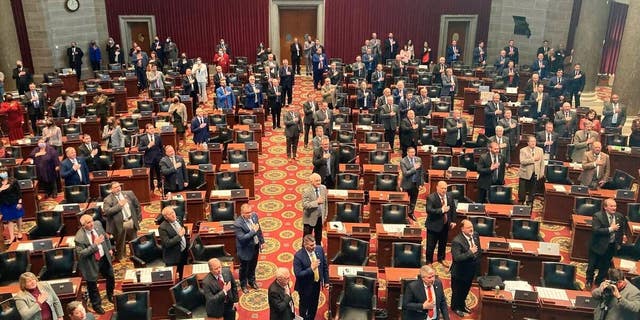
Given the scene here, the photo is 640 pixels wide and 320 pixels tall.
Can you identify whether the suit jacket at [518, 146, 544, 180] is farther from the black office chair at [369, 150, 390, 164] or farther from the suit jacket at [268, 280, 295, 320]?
the suit jacket at [268, 280, 295, 320]

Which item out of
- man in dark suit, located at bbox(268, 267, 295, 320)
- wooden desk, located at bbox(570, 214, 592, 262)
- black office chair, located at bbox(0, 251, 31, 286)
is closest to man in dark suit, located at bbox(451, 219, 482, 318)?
man in dark suit, located at bbox(268, 267, 295, 320)

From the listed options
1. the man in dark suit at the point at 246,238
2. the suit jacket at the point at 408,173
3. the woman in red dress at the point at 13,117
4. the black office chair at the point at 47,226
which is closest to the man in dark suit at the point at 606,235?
the suit jacket at the point at 408,173

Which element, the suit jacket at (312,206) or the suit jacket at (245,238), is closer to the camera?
the suit jacket at (245,238)

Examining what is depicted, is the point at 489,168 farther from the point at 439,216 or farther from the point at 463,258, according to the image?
the point at 463,258

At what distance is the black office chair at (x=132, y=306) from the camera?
7746 mm

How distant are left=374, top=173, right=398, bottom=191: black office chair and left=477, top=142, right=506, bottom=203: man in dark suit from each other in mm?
1633

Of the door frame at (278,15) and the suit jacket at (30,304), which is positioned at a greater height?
the door frame at (278,15)

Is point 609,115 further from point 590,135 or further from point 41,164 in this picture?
point 41,164

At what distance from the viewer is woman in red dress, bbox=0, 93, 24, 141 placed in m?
15.6

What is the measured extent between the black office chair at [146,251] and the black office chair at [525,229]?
575 cm

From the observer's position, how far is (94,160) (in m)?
12.7

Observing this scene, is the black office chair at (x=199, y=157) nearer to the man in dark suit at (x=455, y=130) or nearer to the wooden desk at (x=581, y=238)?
the man in dark suit at (x=455, y=130)

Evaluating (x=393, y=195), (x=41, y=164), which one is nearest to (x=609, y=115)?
(x=393, y=195)

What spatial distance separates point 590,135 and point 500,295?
627 cm
